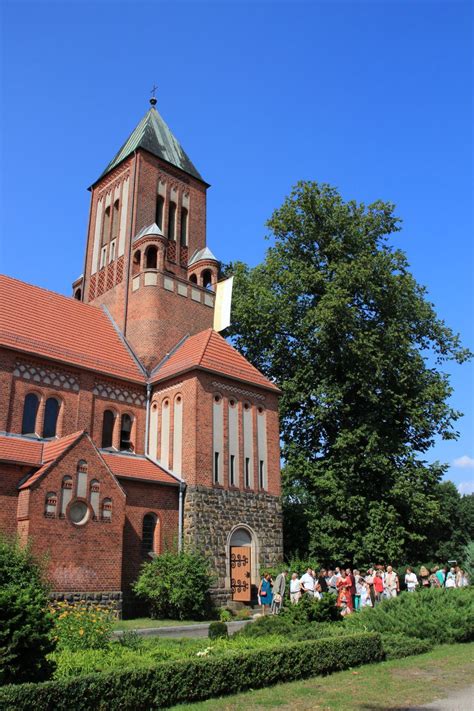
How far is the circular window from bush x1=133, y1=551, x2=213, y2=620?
293 cm

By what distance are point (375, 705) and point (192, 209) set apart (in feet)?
98.2

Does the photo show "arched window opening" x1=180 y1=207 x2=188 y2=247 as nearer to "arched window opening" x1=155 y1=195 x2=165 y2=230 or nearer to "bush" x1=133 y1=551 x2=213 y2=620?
"arched window opening" x1=155 y1=195 x2=165 y2=230

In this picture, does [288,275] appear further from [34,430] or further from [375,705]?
[375,705]

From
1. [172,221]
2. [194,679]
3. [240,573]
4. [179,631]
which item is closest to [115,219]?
[172,221]

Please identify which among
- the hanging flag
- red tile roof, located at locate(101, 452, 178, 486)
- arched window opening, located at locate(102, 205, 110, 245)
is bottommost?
red tile roof, located at locate(101, 452, 178, 486)

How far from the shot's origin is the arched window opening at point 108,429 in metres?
24.2

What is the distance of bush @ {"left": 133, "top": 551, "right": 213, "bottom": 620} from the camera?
63.3 ft

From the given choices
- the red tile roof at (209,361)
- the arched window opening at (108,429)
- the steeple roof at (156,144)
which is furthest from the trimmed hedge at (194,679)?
the steeple roof at (156,144)

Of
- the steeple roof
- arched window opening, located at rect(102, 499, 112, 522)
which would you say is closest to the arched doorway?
arched window opening, located at rect(102, 499, 112, 522)

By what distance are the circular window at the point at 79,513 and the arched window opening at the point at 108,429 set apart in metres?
5.10

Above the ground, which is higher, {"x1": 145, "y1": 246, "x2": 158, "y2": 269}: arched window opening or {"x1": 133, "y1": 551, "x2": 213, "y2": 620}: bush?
{"x1": 145, "y1": 246, "x2": 158, "y2": 269}: arched window opening

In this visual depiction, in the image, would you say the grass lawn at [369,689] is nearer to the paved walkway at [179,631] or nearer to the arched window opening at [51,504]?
the paved walkway at [179,631]

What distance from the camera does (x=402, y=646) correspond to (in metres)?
12.2

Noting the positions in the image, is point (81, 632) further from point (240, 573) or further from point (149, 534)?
point (240, 573)
